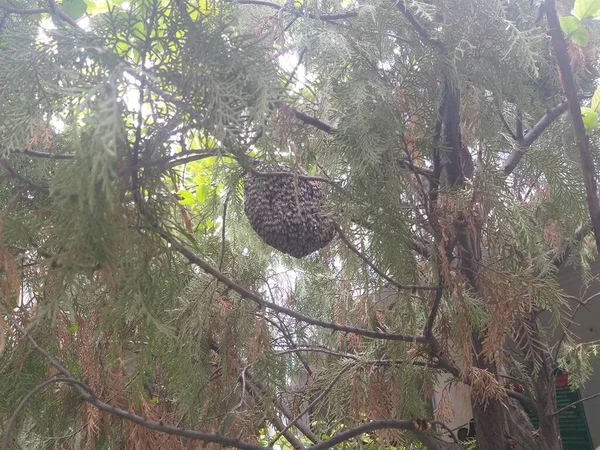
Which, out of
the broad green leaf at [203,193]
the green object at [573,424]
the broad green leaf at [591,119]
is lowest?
the green object at [573,424]

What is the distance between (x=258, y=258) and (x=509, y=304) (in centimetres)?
54

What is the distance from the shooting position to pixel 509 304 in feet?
2.21

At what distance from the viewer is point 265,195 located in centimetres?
75

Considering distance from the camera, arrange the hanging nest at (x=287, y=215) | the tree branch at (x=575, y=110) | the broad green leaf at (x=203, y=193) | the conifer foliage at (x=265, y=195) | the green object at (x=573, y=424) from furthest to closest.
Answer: the green object at (x=573, y=424), the broad green leaf at (x=203, y=193), the hanging nest at (x=287, y=215), the tree branch at (x=575, y=110), the conifer foliage at (x=265, y=195)

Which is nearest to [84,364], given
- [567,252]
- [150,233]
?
[150,233]

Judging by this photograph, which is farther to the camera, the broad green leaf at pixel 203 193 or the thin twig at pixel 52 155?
the broad green leaf at pixel 203 193

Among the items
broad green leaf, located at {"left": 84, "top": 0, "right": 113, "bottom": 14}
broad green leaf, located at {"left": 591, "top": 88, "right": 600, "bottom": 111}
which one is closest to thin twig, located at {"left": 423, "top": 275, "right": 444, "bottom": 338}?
broad green leaf, located at {"left": 591, "top": 88, "right": 600, "bottom": 111}

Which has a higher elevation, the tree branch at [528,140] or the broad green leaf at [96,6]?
the broad green leaf at [96,6]

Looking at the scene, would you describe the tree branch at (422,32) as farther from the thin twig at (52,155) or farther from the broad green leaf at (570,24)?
the thin twig at (52,155)

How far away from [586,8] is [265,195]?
1.48 feet

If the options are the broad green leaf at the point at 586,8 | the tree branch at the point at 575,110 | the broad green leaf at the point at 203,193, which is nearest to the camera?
the tree branch at the point at 575,110

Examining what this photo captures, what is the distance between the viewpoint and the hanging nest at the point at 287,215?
2.43 feet

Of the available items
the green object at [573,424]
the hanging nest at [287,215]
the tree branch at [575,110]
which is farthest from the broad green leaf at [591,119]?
the green object at [573,424]

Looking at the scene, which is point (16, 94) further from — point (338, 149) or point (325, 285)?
point (325, 285)
